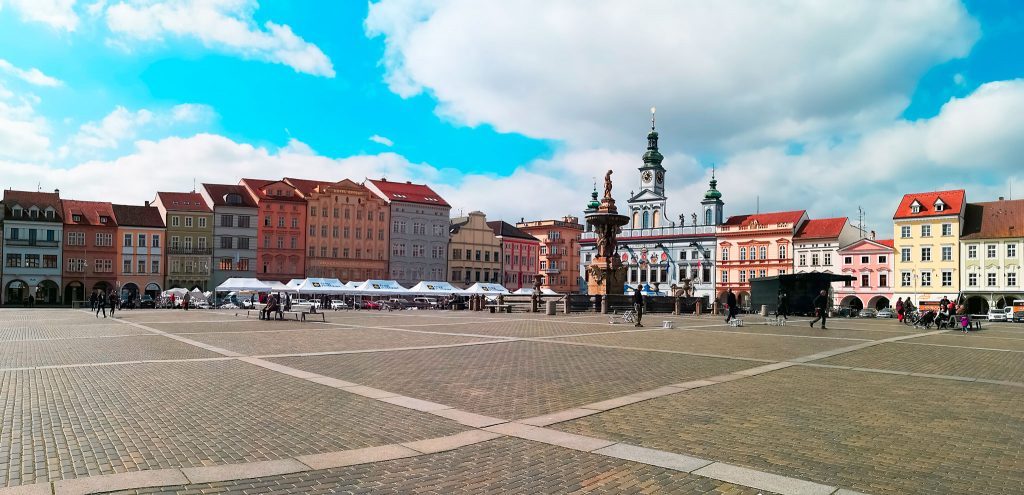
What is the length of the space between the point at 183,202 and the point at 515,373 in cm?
7638

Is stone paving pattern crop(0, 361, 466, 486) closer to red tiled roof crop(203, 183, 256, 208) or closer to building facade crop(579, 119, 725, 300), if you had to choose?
red tiled roof crop(203, 183, 256, 208)

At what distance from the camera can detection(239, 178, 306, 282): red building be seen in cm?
7981

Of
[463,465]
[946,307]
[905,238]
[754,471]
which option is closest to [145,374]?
[463,465]

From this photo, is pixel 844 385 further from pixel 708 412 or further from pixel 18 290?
pixel 18 290

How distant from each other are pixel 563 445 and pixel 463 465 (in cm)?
124

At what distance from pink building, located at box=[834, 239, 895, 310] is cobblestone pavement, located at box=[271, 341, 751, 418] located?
72467 mm

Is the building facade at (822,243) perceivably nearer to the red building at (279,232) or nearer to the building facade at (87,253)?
the red building at (279,232)

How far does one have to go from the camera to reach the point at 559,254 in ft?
366

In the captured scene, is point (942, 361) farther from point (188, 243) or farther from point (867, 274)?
point (188, 243)

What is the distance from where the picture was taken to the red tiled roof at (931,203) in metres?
73.4

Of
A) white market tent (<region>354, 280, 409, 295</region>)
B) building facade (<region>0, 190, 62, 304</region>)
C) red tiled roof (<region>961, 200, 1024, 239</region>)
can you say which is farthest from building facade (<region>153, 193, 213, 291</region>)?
red tiled roof (<region>961, 200, 1024, 239</region>)

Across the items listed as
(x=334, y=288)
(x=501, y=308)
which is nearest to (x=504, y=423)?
(x=501, y=308)

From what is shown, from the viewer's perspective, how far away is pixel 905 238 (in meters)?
76.4

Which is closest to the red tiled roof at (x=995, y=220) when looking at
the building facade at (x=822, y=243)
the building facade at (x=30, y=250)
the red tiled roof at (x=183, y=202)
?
Answer: the building facade at (x=822, y=243)
